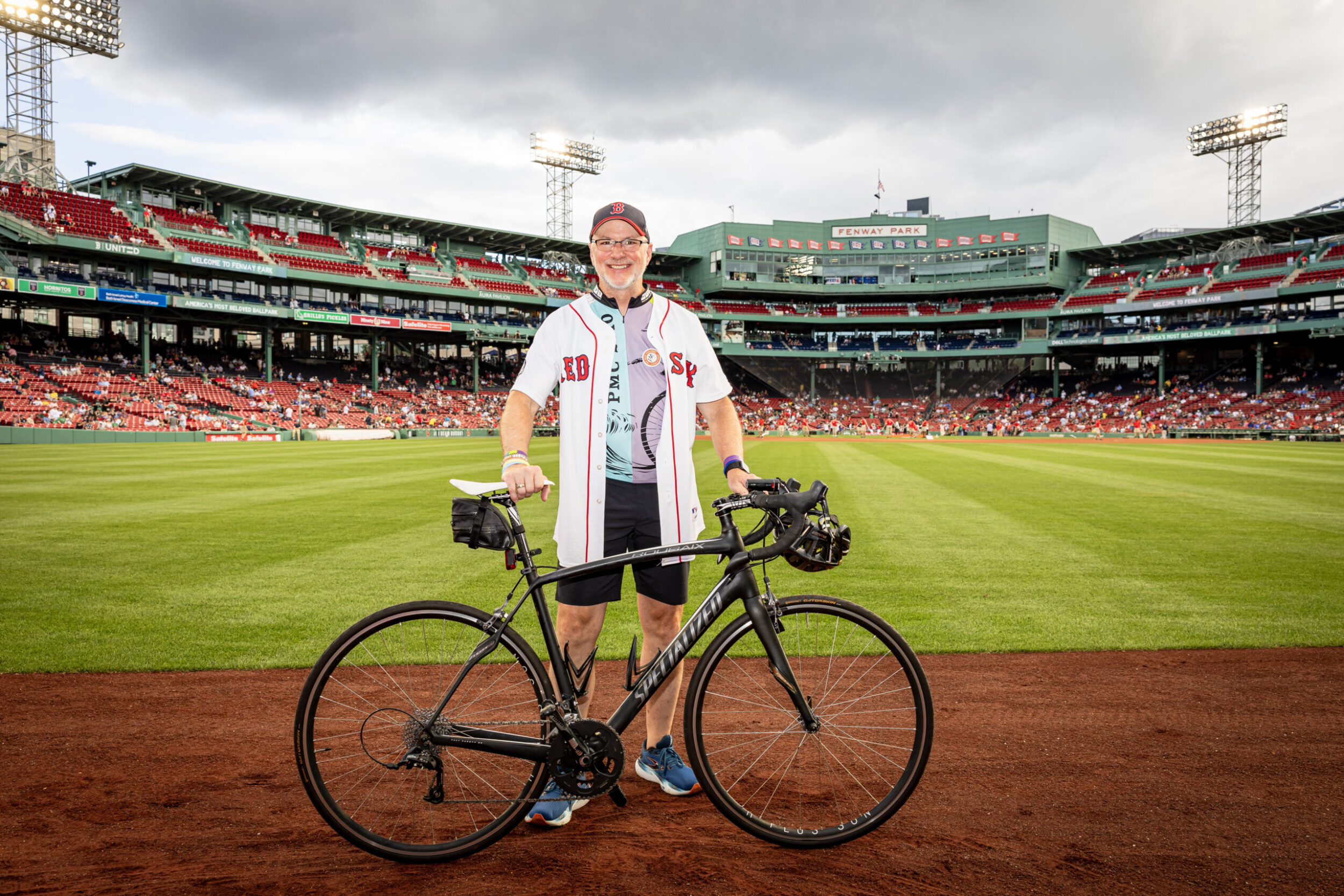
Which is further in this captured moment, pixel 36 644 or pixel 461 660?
pixel 36 644

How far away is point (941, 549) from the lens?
29.6ft

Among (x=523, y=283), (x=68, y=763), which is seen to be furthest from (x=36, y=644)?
(x=523, y=283)

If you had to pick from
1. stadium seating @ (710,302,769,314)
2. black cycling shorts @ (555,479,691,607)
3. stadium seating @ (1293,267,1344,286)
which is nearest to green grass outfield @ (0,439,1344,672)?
black cycling shorts @ (555,479,691,607)

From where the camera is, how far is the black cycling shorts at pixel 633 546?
3248 mm

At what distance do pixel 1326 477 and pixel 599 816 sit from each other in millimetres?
21204

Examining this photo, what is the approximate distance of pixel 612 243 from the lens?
340 centimetres

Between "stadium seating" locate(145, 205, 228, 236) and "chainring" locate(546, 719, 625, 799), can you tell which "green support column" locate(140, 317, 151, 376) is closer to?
"stadium seating" locate(145, 205, 228, 236)

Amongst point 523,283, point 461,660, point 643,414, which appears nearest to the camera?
point 461,660

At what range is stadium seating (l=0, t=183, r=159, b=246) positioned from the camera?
136 feet

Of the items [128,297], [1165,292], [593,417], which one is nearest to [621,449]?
[593,417]

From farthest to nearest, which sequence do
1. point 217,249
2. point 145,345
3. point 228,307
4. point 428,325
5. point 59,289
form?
1. point 428,325
2. point 217,249
3. point 228,307
4. point 145,345
5. point 59,289

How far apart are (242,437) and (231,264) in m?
16.9

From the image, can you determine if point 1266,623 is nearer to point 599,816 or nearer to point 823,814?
point 823,814

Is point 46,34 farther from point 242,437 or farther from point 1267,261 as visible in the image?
point 1267,261
